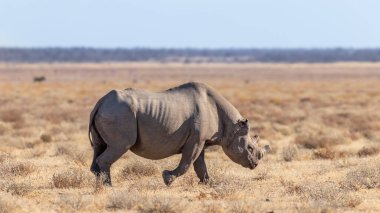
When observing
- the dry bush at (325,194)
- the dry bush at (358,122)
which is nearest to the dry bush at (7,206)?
the dry bush at (325,194)

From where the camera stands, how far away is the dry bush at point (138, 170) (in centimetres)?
1529

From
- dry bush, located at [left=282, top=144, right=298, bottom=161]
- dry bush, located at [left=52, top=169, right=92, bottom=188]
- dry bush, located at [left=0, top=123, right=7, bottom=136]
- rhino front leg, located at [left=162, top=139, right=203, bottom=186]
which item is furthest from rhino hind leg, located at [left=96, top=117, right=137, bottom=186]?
dry bush, located at [left=0, top=123, right=7, bottom=136]

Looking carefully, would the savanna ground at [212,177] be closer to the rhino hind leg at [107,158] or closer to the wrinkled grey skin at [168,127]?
the rhino hind leg at [107,158]

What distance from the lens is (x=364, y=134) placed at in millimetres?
25406

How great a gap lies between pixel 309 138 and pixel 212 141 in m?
9.31

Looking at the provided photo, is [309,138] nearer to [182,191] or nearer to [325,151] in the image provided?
[325,151]

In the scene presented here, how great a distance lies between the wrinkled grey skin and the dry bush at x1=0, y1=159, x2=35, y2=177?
2334 mm

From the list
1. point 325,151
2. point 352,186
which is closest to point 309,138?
point 325,151

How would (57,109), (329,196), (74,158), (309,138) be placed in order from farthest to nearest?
A: (57,109)
(309,138)
(74,158)
(329,196)

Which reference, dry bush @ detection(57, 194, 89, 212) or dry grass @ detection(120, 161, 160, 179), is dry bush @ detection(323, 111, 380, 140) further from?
dry bush @ detection(57, 194, 89, 212)

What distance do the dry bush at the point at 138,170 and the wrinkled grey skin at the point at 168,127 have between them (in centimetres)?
167

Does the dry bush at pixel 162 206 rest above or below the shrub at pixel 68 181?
above

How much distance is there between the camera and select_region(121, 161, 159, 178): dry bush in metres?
15.3

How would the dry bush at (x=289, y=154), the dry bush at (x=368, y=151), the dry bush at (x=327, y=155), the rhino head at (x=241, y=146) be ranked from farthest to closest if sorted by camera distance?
the dry bush at (x=368, y=151) < the dry bush at (x=327, y=155) < the dry bush at (x=289, y=154) < the rhino head at (x=241, y=146)
